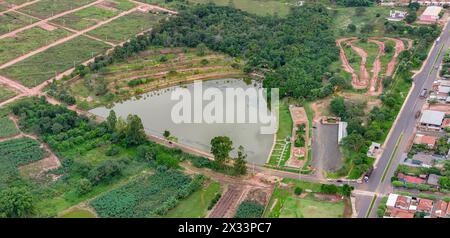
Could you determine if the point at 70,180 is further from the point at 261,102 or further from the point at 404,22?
the point at 404,22

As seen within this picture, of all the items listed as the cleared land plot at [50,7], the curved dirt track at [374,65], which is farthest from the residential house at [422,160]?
the cleared land plot at [50,7]

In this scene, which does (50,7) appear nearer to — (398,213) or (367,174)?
(367,174)

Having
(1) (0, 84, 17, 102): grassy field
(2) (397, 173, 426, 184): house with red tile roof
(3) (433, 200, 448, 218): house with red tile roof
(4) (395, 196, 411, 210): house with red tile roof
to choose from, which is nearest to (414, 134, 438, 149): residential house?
(2) (397, 173, 426, 184): house with red tile roof

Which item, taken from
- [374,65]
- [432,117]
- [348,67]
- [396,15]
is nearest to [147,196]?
[432,117]

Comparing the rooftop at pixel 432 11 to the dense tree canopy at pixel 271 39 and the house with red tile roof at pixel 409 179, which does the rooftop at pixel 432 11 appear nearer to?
the dense tree canopy at pixel 271 39
